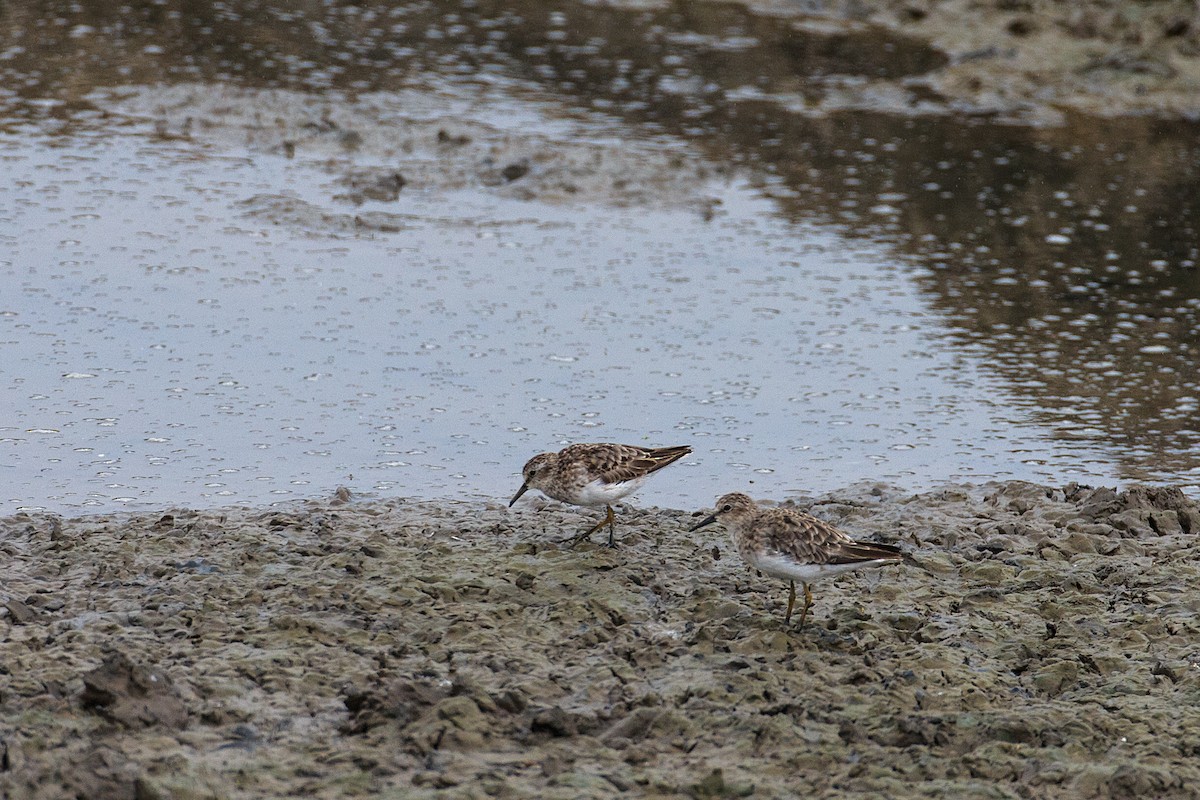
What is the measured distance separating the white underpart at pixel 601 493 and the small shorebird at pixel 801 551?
3.72ft

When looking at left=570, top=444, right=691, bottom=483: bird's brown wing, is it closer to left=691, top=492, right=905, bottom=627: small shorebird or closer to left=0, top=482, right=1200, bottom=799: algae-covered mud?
left=0, top=482, right=1200, bottom=799: algae-covered mud

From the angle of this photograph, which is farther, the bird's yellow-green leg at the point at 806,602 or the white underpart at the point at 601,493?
the white underpart at the point at 601,493

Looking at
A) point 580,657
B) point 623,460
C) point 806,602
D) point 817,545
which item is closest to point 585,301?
point 623,460

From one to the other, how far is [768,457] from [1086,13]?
15.1m

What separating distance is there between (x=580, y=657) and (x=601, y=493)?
1.70 m

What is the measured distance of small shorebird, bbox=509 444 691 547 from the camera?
9641 millimetres

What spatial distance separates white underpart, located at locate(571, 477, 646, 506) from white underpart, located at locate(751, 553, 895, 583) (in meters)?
1.33

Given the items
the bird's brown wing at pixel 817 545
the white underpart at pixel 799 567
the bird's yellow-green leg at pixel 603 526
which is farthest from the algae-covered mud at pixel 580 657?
the bird's brown wing at pixel 817 545

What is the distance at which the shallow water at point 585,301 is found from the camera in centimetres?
1148

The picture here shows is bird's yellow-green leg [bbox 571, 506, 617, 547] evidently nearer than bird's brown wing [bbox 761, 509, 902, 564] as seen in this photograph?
No

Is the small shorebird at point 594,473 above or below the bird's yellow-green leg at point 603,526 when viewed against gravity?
above

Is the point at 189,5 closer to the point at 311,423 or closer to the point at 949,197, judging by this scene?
the point at 949,197

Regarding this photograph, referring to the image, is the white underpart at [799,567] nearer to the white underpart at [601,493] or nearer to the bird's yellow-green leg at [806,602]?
the bird's yellow-green leg at [806,602]

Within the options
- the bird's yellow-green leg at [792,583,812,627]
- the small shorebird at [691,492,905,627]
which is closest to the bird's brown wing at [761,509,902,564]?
the small shorebird at [691,492,905,627]
